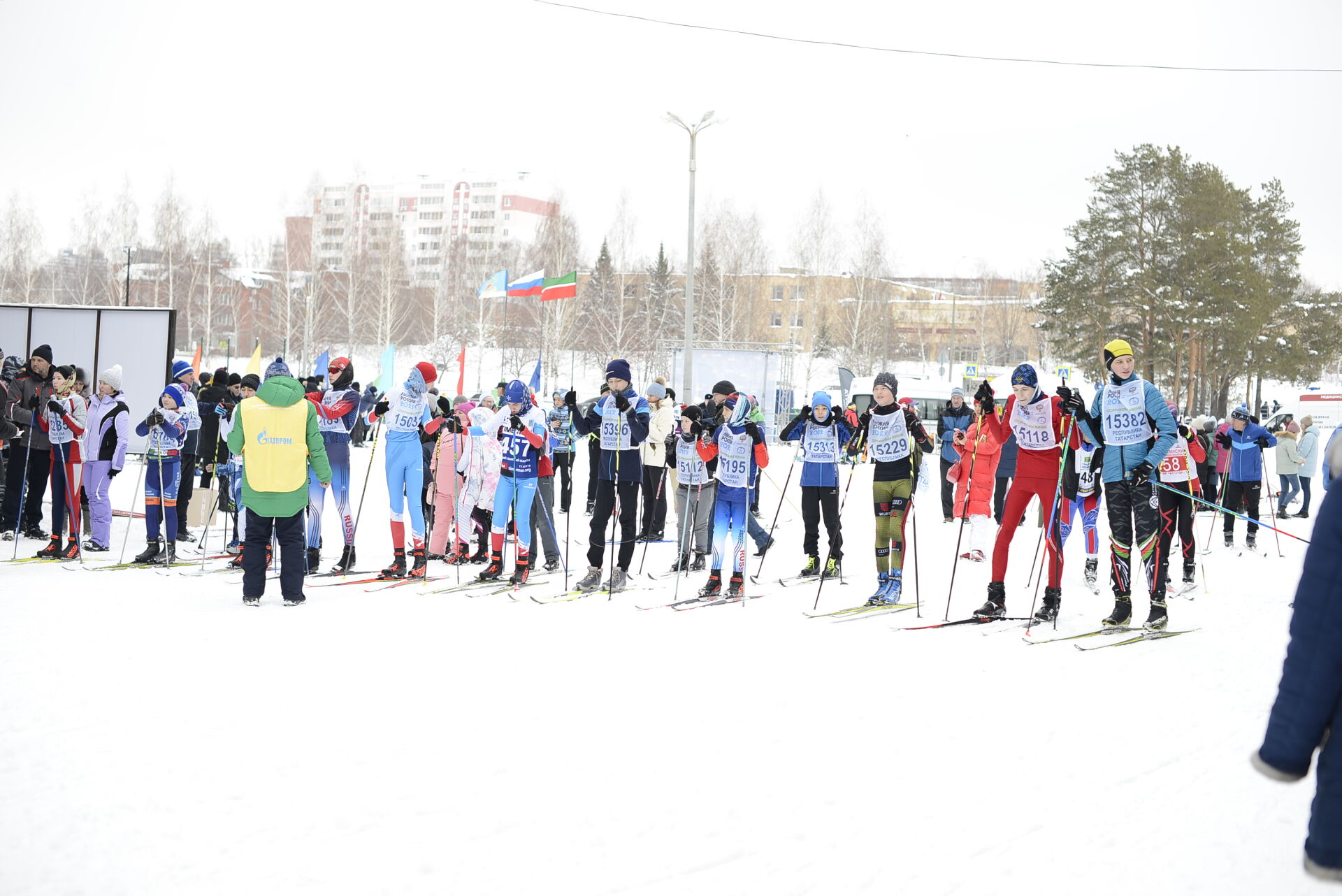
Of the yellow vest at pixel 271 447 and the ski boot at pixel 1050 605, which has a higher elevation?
the yellow vest at pixel 271 447

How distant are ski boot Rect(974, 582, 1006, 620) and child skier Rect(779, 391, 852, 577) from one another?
1663 mm

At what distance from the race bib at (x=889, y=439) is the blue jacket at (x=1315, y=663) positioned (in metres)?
6.27

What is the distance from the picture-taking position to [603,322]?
53.7 meters

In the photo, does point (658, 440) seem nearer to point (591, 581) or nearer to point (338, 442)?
point (591, 581)

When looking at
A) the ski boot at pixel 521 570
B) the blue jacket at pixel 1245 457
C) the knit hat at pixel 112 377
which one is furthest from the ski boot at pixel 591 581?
the blue jacket at pixel 1245 457

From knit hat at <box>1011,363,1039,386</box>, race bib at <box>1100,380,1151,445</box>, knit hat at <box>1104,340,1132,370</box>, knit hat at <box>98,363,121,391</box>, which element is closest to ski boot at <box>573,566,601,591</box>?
knit hat at <box>1011,363,1039,386</box>

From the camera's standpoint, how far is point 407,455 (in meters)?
9.10

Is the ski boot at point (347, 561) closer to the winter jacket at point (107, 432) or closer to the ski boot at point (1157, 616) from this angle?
the winter jacket at point (107, 432)

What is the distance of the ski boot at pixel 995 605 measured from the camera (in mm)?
7695

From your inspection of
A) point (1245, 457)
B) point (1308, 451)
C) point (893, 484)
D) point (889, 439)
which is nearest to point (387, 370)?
point (889, 439)

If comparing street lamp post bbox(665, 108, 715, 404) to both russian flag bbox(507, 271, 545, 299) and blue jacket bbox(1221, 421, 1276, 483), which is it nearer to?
russian flag bbox(507, 271, 545, 299)

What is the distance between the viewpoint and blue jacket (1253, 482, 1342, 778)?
6.89ft

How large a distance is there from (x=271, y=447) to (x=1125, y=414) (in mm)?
6685

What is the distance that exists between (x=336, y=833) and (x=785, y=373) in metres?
32.3
